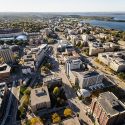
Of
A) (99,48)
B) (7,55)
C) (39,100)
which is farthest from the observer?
(99,48)

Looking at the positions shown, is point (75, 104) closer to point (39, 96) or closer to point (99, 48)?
point (39, 96)

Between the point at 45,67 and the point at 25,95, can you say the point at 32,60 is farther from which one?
the point at 25,95

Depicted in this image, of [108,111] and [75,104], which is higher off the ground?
[108,111]

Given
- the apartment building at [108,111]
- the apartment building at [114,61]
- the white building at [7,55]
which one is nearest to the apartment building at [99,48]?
the apartment building at [114,61]

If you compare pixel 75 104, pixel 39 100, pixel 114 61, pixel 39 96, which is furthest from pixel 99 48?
pixel 39 100

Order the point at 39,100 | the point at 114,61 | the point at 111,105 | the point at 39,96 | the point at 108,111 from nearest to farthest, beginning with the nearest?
the point at 108,111
the point at 111,105
the point at 39,100
the point at 39,96
the point at 114,61

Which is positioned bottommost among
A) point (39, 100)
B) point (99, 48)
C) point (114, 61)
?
point (99, 48)

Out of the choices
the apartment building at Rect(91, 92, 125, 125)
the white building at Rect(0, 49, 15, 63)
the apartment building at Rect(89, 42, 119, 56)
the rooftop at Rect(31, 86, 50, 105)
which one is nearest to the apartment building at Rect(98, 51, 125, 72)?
the apartment building at Rect(89, 42, 119, 56)

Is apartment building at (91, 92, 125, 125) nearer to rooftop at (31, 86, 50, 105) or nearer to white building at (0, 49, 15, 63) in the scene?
rooftop at (31, 86, 50, 105)

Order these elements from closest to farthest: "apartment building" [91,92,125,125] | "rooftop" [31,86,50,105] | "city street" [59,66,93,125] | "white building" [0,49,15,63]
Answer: "apartment building" [91,92,125,125]
"city street" [59,66,93,125]
"rooftop" [31,86,50,105]
"white building" [0,49,15,63]
